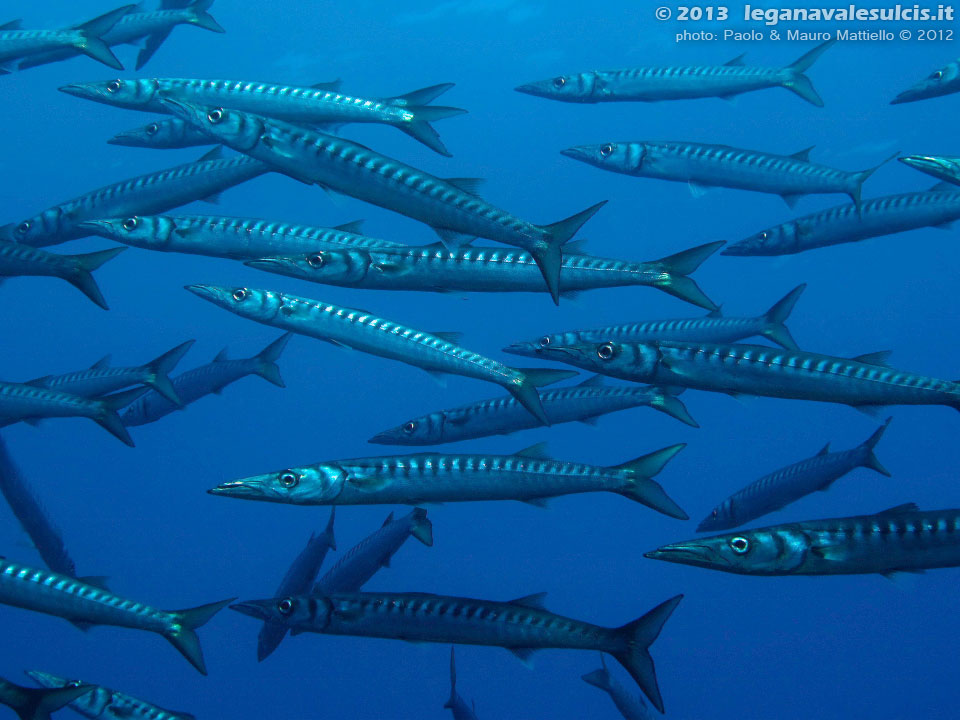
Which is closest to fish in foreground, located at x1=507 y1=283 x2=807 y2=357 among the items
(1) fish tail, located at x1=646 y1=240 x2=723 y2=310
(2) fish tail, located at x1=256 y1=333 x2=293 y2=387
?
(1) fish tail, located at x1=646 y1=240 x2=723 y2=310

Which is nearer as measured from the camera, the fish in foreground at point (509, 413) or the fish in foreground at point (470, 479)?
the fish in foreground at point (470, 479)

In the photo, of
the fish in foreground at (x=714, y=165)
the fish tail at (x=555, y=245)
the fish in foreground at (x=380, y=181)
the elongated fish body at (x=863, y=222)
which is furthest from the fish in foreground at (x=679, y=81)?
the fish tail at (x=555, y=245)

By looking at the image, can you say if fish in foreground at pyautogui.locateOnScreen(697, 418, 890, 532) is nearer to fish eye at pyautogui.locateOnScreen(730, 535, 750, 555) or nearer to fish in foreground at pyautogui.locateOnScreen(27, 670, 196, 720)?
fish eye at pyautogui.locateOnScreen(730, 535, 750, 555)

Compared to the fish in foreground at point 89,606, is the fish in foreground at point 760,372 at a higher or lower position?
higher

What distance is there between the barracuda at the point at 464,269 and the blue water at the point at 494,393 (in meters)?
20.2

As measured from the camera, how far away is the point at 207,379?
330 inches

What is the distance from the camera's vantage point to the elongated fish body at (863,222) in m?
6.99

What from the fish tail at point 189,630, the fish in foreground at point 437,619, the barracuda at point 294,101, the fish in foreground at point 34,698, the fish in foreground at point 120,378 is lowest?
the fish in foreground at point 34,698

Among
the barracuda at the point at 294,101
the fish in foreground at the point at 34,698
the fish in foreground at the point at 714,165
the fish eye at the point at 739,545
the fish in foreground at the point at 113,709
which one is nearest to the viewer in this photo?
the fish eye at the point at 739,545

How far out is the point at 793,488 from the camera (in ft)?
22.7

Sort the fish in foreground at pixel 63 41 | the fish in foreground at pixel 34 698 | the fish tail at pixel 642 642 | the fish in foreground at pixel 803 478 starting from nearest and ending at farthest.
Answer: the fish in foreground at pixel 34 698 < the fish tail at pixel 642 642 < the fish in foreground at pixel 63 41 < the fish in foreground at pixel 803 478

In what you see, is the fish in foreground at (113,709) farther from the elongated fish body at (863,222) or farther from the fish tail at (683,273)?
the elongated fish body at (863,222)

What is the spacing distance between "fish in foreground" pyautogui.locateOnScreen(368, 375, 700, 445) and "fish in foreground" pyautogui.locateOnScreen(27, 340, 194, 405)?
6.88 ft

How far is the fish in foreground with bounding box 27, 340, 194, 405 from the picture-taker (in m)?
6.92
